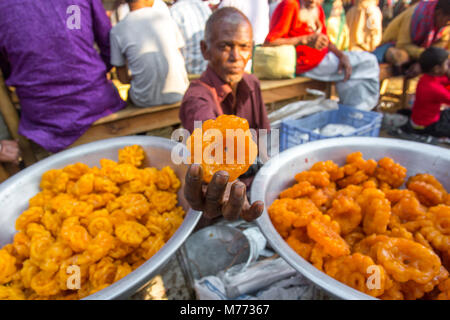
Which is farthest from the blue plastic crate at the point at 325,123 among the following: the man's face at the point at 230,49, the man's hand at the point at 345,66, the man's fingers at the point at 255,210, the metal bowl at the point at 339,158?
the man's fingers at the point at 255,210

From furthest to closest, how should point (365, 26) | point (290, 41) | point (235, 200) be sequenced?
1. point (365, 26)
2. point (290, 41)
3. point (235, 200)

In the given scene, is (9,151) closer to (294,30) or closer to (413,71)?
(294,30)

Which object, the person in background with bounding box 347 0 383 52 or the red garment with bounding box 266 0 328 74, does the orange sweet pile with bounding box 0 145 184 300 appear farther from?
the person in background with bounding box 347 0 383 52

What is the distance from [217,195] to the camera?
87 centimetres

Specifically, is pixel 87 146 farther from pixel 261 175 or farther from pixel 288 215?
pixel 288 215

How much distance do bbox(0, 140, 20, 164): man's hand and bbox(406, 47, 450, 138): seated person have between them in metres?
5.16

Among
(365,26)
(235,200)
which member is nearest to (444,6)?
(365,26)

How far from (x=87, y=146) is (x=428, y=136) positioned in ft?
15.8

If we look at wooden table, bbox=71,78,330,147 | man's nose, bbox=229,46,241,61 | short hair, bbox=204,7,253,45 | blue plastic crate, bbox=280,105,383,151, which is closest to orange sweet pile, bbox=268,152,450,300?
man's nose, bbox=229,46,241,61

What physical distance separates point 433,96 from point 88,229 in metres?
4.70

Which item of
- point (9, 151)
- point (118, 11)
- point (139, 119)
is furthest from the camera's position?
point (118, 11)

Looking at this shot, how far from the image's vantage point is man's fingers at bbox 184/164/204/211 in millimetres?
821

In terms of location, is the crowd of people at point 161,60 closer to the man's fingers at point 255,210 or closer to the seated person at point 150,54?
the seated person at point 150,54

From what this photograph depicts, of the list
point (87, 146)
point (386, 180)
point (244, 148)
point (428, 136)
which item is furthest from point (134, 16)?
point (428, 136)
